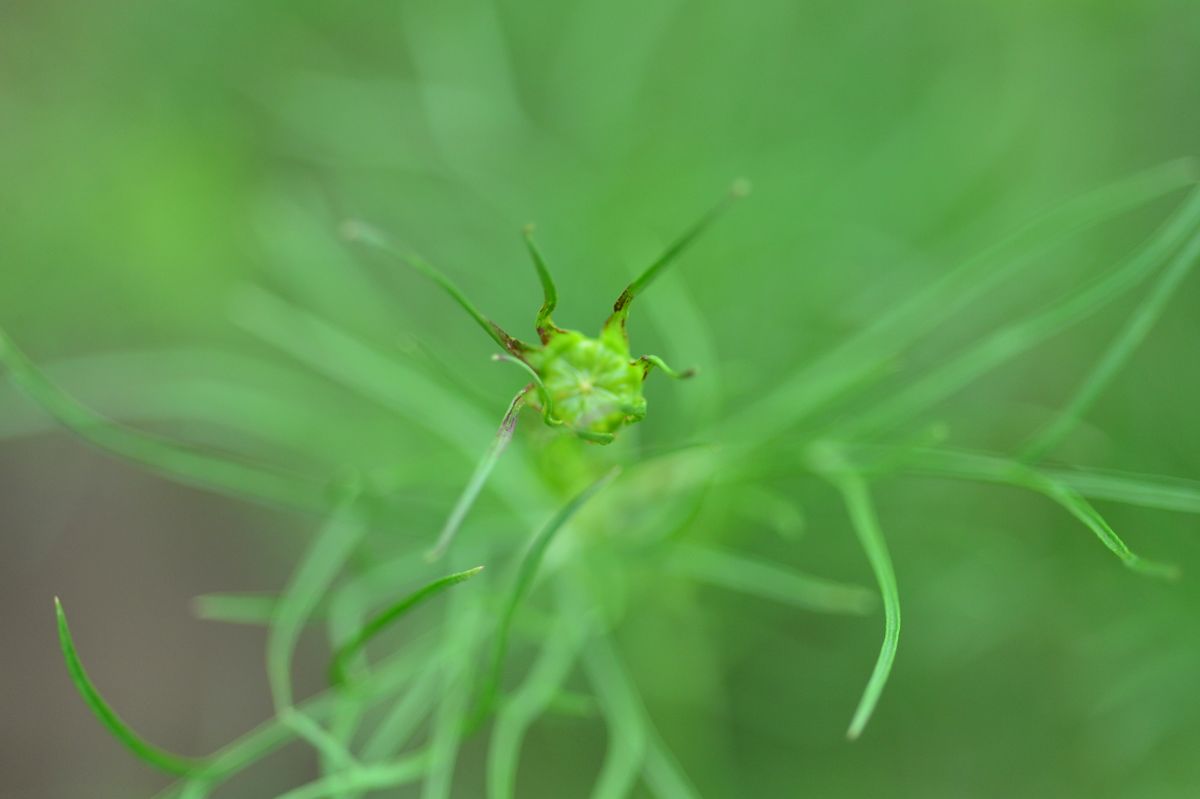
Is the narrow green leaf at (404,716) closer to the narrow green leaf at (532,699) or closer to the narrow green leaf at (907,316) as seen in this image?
the narrow green leaf at (532,699)

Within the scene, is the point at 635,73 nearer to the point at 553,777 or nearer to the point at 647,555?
the point at 647,555

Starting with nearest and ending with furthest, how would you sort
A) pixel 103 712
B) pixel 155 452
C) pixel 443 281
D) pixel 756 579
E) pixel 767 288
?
pixel 443 281 → pixel 103 712 → pixel 155 452 → pixel 756 579 → pixel 767 288

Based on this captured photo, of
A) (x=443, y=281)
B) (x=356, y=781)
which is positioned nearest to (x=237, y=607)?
(x=356, y=781)

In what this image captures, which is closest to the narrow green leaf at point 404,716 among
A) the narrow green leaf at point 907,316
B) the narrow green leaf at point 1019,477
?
the narrow green leaf at point 907,316

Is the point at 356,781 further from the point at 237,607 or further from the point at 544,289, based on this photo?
the point at 237,607

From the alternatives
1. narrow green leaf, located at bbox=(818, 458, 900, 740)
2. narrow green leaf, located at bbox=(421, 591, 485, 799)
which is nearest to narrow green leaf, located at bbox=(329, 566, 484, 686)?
narrow green leaf, located at bbox=(421, 591, 485, 799)

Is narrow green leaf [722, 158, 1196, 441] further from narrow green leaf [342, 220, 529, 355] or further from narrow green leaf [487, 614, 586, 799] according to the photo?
narrow green leaf [342, 220, 529, 355]

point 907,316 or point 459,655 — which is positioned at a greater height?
point 907,316

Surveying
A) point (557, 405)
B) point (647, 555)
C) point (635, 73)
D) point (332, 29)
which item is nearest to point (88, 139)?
point (332, 29)
